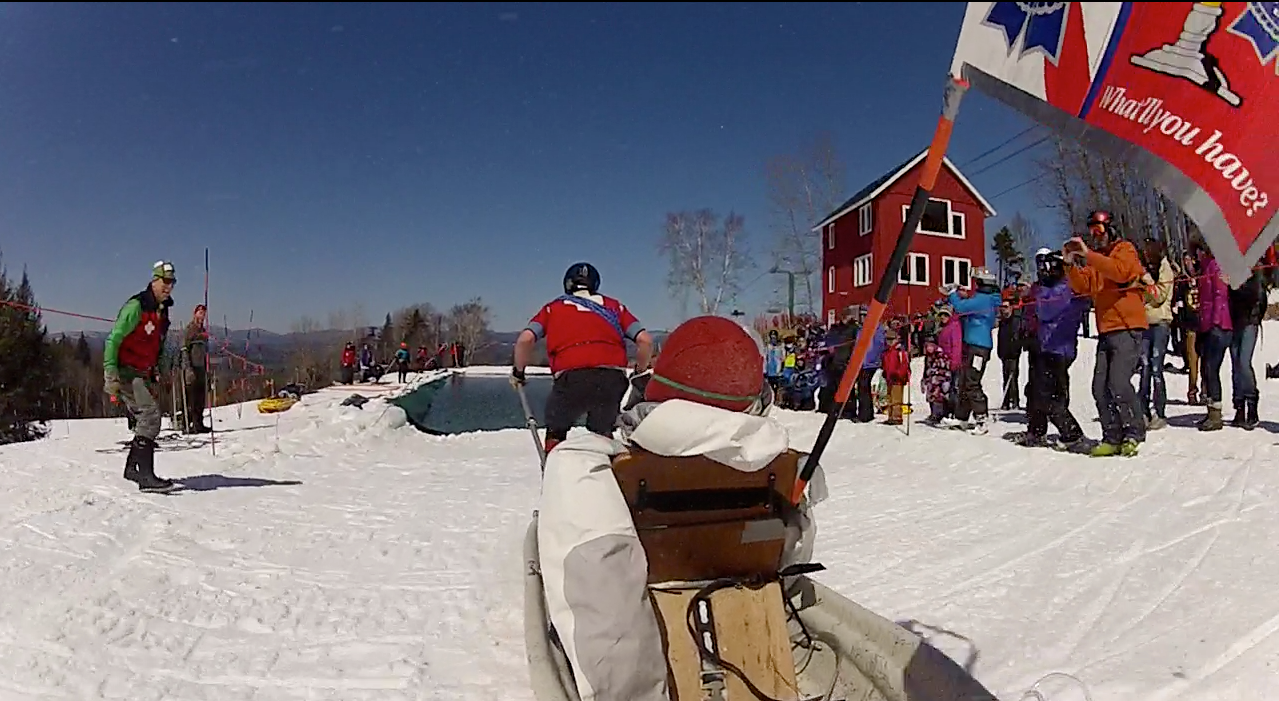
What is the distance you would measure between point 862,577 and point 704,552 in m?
2.18

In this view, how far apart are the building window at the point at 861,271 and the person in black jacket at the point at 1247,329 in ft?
54.0

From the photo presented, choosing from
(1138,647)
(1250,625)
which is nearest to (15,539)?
(1138,647)

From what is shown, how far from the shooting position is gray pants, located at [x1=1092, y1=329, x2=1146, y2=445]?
575 cm

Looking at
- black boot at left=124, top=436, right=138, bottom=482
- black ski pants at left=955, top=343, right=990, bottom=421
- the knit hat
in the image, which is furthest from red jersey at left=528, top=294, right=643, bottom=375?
black ski pants at left=955, top=343, right=990, bottom=421

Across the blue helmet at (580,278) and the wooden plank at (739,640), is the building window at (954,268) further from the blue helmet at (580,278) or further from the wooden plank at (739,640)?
the wooden plank at (739,640)

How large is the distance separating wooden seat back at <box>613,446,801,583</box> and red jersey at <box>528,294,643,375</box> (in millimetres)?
2510

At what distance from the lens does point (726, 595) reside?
2.03m

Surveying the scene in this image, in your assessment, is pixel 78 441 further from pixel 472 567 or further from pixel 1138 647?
pixel 1138 647

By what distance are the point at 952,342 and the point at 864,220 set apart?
14971 millimetres

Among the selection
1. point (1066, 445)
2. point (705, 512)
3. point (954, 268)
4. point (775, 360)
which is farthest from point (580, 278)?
point (954, 268)

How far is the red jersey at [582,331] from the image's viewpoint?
4.51 meters

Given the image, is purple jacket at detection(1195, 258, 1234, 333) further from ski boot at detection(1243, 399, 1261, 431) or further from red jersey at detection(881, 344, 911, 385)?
red jersey at detection(881, 344, 911, 385)

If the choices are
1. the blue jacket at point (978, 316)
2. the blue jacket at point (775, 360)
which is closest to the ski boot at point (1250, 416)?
the blue jacket at point (978, 316)

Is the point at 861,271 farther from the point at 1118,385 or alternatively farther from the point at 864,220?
the point at 1118,385
